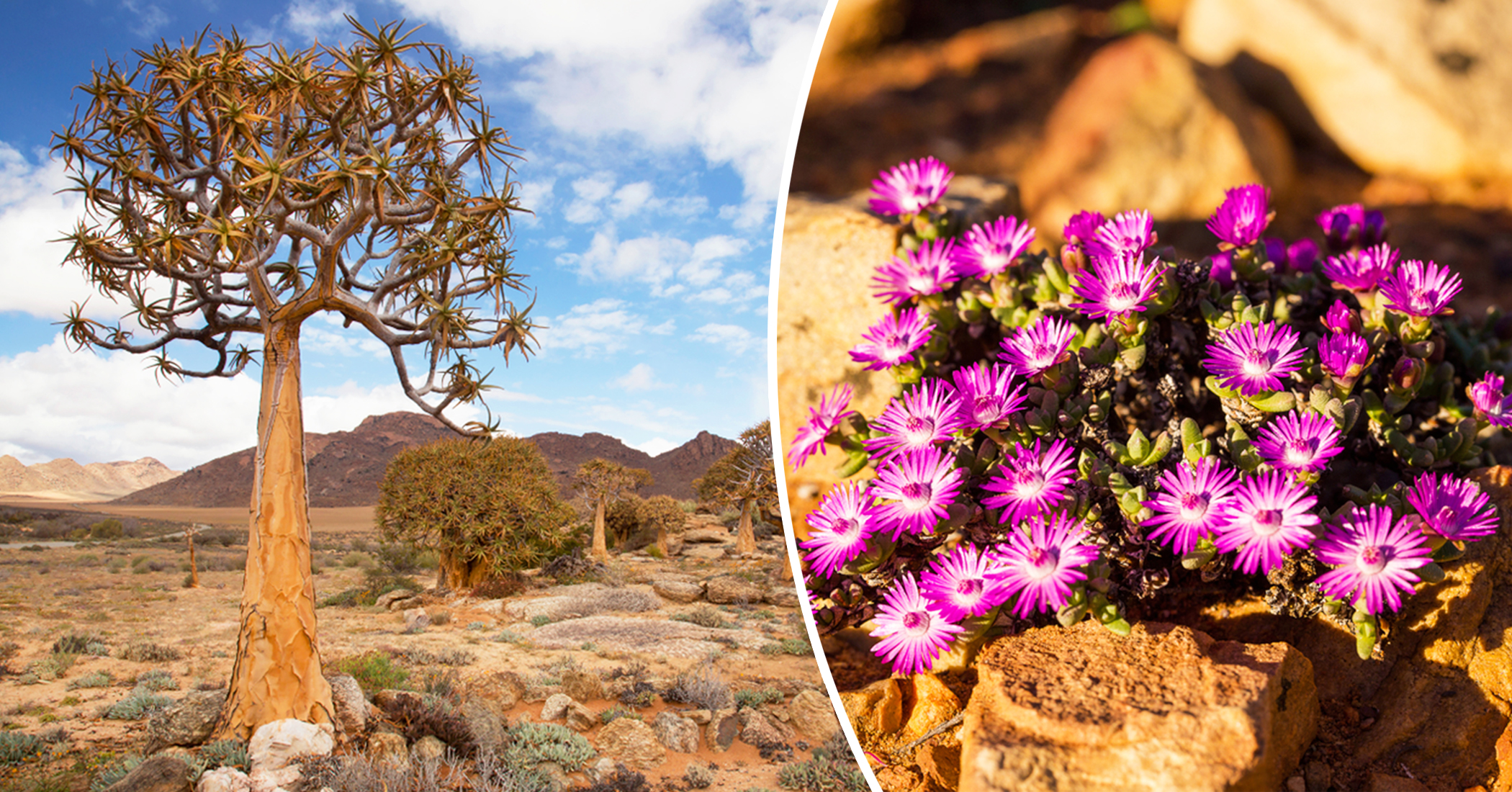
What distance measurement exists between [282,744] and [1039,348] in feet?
18.0

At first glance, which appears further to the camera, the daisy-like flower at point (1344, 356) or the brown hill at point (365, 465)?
the brown hill at point (365, 465)

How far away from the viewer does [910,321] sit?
153cm

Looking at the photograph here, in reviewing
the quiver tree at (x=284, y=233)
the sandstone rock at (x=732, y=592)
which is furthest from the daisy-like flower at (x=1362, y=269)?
the sandstone rock at (x=732, y=592)

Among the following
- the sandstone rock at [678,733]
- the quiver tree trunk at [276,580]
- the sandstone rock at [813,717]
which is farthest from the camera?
the sandstone rock at [813,717]

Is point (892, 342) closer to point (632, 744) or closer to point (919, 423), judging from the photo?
point (919, 423)

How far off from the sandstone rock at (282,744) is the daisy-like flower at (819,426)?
5.09 m

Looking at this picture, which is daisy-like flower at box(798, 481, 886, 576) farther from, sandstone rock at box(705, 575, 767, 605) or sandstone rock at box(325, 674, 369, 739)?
sandstone rock at box(705, 575, 767, 605)

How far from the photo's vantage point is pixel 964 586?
1.21 meters

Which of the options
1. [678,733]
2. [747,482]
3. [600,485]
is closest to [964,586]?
[678,733]

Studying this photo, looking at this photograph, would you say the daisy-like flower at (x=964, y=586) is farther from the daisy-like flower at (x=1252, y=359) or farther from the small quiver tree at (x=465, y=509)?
the small quiver tree at (x=465, y=509)

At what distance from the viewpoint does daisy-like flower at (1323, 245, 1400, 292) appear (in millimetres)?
1549

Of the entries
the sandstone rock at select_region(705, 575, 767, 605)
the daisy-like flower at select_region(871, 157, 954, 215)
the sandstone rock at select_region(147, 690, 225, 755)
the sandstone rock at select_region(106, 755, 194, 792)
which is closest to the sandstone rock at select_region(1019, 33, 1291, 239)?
the daisy-like flower at select_region(871, 157, 954, 215)

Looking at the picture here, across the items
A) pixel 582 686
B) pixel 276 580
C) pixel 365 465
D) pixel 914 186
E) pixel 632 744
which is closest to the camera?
pixel 914 186

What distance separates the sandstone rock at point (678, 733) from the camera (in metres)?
6.93
